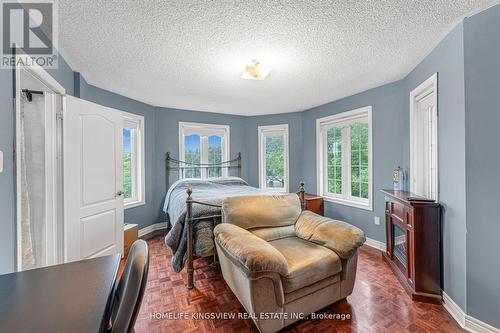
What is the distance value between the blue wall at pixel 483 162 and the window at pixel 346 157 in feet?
5.39

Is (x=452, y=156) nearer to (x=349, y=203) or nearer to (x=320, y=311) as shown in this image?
(x=320, y=311)

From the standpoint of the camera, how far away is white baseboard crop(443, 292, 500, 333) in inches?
62.8

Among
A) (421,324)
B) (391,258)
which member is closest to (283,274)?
(421,324)

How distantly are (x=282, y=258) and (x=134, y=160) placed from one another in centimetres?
327

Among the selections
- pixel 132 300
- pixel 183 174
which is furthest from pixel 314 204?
pixel 132 300

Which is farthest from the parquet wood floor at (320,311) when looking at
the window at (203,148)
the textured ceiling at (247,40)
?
the textured ceiling at (247,40)

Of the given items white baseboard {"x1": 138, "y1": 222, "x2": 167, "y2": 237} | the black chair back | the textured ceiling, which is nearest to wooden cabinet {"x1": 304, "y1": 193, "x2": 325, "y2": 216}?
the textured ceiling

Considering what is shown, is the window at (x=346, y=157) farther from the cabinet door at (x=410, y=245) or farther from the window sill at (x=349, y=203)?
the cabinet door at (x=410, y=245)

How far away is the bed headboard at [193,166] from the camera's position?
4.22 metres

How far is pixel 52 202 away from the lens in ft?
6.74

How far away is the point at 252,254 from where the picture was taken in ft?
4.87

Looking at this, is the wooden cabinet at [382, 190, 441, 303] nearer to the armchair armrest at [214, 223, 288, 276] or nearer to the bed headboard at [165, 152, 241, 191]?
the armchair armrest at [214, 223, 288, 276]

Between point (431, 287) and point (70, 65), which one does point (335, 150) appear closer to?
point (431, 287)

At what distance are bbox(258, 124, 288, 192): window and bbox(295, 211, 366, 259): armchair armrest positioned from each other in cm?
249
